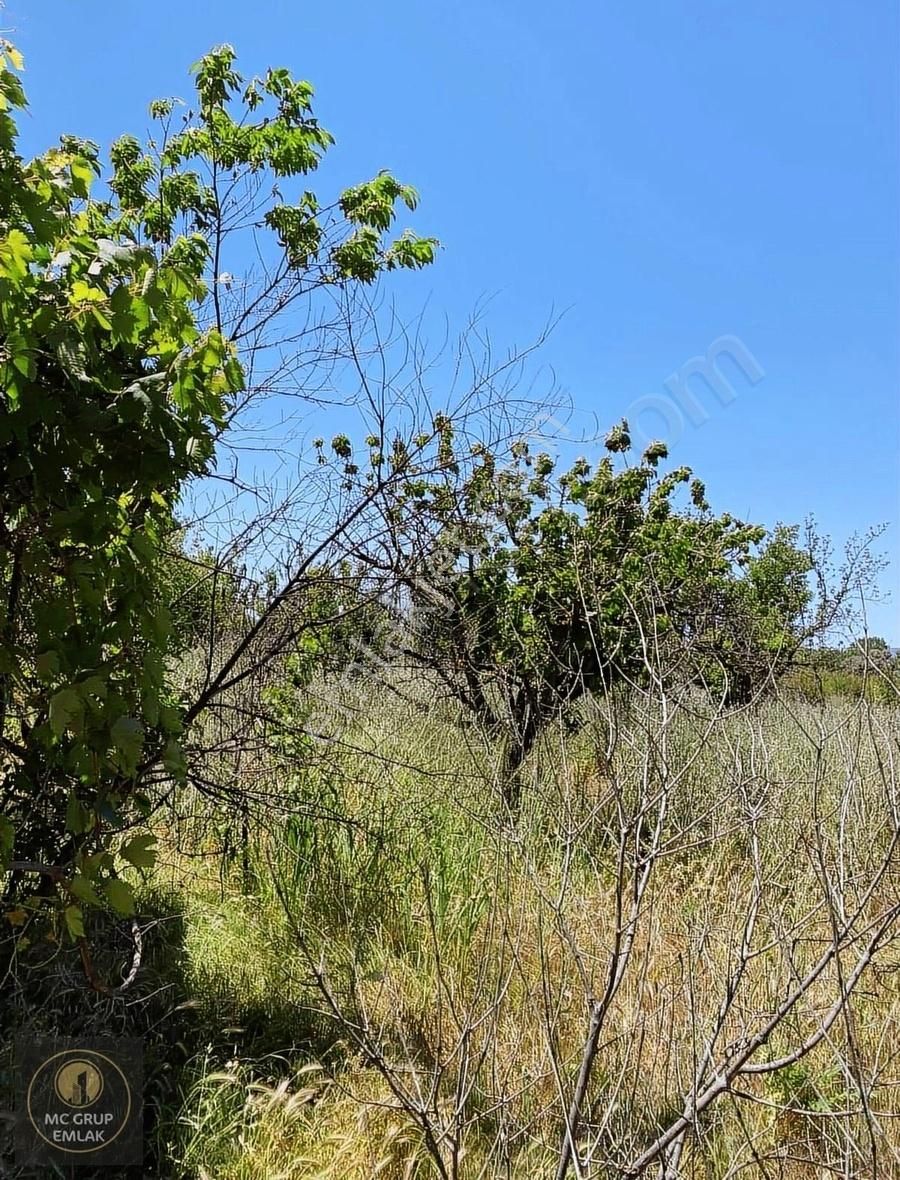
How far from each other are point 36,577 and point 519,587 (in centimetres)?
383

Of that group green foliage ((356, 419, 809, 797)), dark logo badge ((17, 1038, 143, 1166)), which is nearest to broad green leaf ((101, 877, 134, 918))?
dark logo badge ((17, 1038, 143, 1166))

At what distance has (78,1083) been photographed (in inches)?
96.9

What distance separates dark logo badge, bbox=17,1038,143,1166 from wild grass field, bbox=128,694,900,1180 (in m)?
0.15

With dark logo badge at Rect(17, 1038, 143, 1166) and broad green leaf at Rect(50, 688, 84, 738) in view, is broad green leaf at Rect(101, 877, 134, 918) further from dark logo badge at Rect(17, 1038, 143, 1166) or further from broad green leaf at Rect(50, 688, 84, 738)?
dark logo badge at Rect(17, 1038, 143, 1166)

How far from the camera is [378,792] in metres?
4.84

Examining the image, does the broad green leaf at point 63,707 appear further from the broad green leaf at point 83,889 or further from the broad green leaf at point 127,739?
the broad green leaf at point 83,889

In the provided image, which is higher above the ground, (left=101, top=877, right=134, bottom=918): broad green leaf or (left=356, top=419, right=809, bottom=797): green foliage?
(left=356, top=419, right=809, bottom=797): green foliage

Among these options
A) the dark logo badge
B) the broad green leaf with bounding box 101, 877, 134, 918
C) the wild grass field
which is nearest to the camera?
the wild grass field

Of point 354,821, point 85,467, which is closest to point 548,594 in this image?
point 354,821

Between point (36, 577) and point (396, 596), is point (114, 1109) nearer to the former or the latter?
point (36, 577)

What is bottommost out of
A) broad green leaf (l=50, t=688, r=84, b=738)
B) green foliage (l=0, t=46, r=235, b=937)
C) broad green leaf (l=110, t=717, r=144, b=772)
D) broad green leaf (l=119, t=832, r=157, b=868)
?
broad green leaf (l=119, t=832, r=157, b=868)

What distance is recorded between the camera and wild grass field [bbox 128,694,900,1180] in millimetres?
1681

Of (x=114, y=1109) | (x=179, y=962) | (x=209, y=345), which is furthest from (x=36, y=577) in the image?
(x=179, y=962)

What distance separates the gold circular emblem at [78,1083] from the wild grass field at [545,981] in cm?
25
